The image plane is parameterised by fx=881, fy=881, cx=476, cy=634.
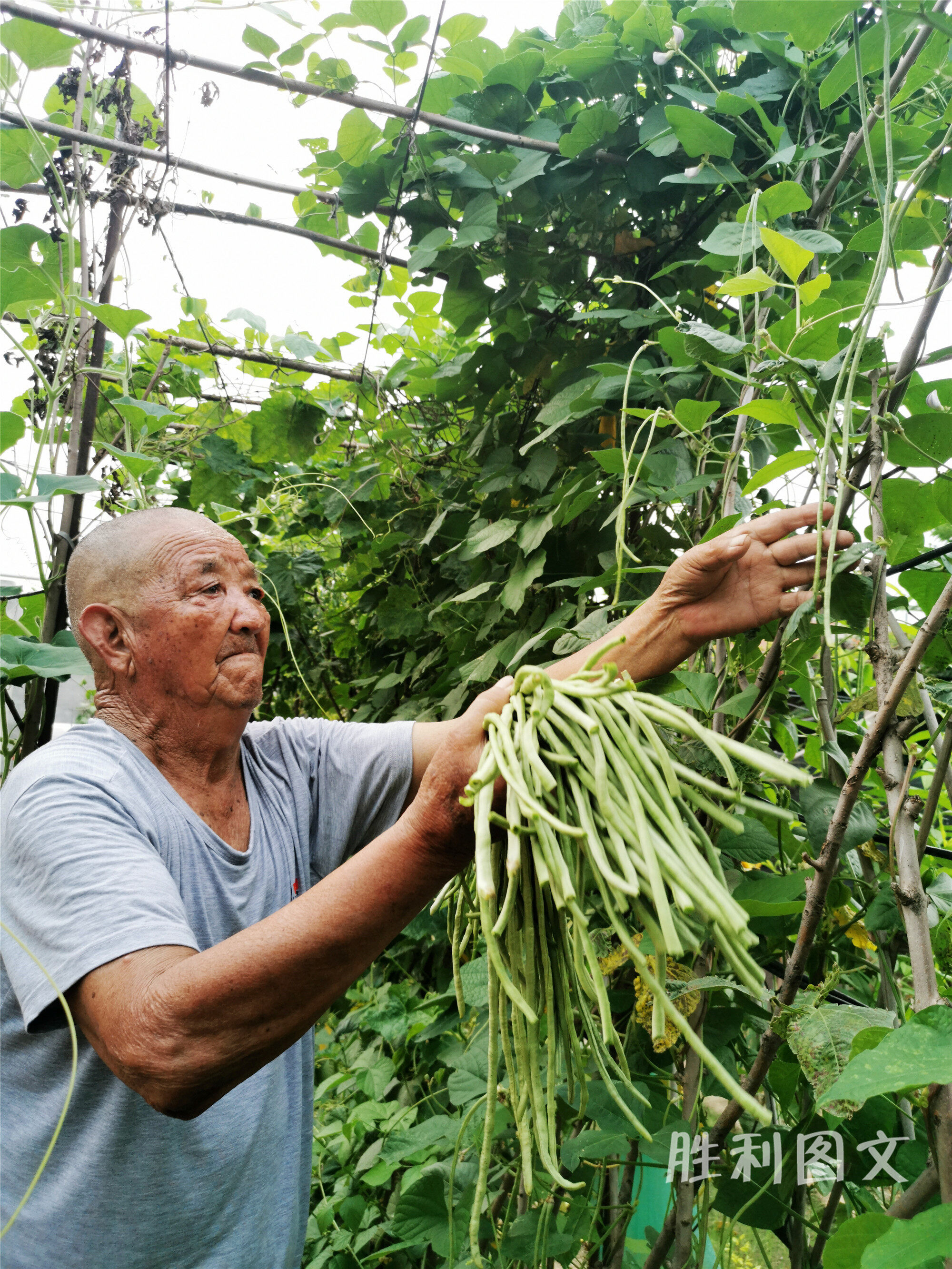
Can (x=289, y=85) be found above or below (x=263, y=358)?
above

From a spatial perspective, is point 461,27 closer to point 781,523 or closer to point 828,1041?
point 781,523

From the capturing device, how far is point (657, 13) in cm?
112

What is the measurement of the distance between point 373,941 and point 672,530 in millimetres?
770

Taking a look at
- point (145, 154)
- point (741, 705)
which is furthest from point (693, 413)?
point (145, 154)

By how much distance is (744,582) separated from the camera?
803mm

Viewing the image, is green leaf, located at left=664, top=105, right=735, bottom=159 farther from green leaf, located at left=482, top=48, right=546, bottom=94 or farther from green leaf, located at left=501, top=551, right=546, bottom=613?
green leaf, located at left=501, top=551, right=546, bottom=613

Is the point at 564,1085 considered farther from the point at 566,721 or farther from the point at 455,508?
the point at 455,508

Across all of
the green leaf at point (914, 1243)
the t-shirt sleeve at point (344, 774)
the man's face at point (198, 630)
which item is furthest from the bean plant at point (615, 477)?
the man's face at point (198, 630)

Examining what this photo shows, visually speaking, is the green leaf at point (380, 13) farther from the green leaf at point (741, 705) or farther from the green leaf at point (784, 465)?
the green leaf at point (741, 705)

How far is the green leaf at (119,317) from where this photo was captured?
4.61 feet

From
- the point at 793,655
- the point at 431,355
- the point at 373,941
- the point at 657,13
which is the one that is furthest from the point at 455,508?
the point at 373,941

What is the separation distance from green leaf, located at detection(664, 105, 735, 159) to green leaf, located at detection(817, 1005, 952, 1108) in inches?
38.0

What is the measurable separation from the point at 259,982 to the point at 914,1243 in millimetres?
432

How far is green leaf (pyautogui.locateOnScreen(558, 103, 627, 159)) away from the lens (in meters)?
1.20
